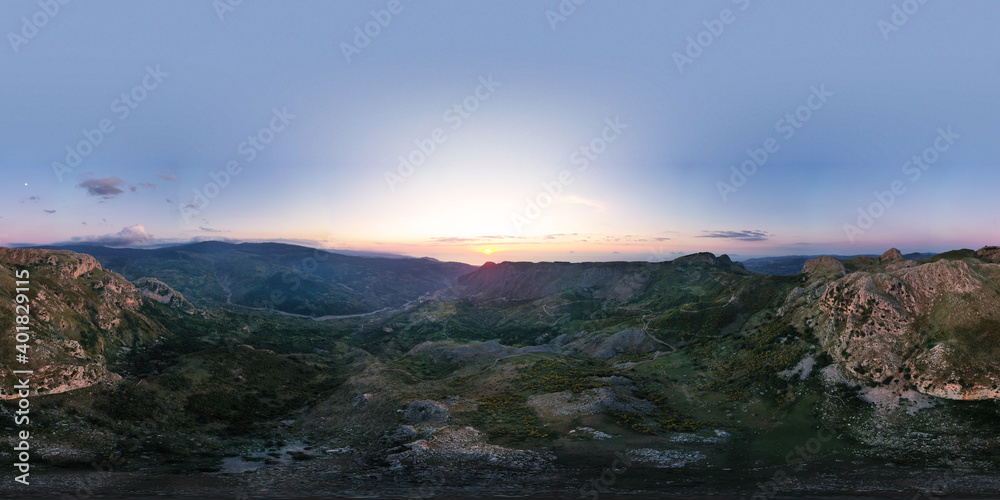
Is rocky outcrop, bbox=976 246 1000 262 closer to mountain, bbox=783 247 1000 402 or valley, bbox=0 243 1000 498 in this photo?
valley, bbox=0 243 1000 498

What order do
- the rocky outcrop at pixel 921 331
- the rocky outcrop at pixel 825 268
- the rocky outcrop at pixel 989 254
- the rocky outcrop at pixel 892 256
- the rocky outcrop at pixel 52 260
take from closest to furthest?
the rocky outcrop at pixel 921 331, the rocky outcrop at pixel 989 254, the rocky outcrop at pixel 52 260, the rocky outcrop at pixel 825 268, the rocky outcrop at pixel 892 256

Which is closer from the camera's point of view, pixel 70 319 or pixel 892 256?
pixel 70 319

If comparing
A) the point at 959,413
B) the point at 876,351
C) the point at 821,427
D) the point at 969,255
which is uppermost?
the point at 969,255

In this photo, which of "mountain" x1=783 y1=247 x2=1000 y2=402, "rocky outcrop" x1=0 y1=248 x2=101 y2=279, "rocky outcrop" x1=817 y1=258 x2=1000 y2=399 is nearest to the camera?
"rocky outcrop" x1=817 y1=258 x2=1000 y2=399

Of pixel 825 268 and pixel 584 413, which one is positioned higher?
pixel 825 268

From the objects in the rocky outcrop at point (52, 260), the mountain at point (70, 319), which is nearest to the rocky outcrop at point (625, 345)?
the mountain at point (70, 319)

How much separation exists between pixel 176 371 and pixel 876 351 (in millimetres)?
158495

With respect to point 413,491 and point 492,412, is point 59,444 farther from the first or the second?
point 492,412

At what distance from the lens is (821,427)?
232 feet

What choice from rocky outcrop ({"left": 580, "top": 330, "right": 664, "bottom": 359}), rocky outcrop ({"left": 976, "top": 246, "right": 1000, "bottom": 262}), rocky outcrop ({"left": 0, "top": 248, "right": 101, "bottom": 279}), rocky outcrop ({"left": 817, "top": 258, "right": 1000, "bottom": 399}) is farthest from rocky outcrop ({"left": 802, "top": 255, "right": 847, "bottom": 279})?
rocky outcrop ({"left": 0, "top": 248, "right": 101, "bottom": 279})

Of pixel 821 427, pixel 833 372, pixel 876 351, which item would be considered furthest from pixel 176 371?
pixel 876 351

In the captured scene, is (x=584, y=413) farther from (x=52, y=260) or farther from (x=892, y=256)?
(x=52, y=260)

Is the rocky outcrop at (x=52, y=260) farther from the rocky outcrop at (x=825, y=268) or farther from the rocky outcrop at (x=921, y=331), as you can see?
the rocky outcrop at (x=825, y=268)

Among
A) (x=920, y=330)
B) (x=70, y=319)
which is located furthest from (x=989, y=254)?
(x=70, y=319)
